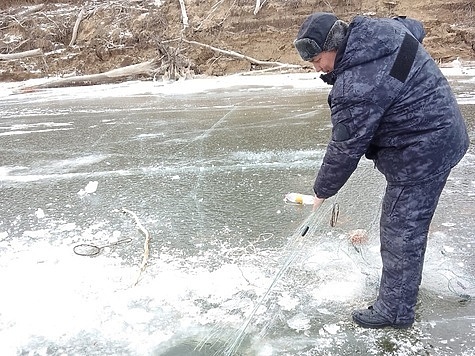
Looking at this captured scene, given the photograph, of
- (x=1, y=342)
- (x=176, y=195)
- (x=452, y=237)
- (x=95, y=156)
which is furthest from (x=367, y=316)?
(x=95, y=156)

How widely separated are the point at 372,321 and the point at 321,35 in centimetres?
152

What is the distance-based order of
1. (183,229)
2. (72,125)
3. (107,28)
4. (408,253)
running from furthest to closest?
(107,28) < (72,125) < (183,229) < (408,253)

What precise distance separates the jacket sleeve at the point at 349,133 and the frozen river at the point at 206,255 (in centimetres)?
92

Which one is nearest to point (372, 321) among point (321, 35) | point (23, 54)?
point (321, 35)

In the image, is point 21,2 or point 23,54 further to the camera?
point 21,2

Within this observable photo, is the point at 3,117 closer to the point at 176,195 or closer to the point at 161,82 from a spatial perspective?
the point at 161,82

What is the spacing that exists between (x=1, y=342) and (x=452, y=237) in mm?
3038

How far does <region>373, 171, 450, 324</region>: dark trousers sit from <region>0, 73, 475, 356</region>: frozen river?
158 mm

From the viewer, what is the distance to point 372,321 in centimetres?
250

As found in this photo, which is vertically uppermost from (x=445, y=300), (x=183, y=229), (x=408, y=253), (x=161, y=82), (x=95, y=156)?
(x=408, y=253)

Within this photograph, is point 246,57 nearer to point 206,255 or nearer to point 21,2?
point 21,2

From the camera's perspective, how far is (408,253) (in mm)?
2406

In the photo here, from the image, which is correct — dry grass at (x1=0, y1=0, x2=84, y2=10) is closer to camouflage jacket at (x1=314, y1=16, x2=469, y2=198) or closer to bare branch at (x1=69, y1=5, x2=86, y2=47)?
bare branch at (x1=69, y1=5, x2=86, y2=47)

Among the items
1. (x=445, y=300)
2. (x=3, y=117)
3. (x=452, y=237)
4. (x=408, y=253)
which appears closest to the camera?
(x=408, y=253)
